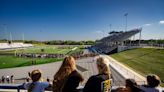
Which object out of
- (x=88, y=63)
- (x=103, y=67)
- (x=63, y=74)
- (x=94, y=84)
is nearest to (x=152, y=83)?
(x=103, y=67)

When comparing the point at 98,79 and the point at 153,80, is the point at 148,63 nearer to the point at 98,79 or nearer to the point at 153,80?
the point at 153,80

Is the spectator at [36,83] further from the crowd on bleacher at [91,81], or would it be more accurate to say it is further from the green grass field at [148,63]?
the green grass field at [148,63]

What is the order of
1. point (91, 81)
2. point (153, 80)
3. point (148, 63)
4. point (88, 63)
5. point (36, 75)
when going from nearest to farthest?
1. point (91, 81)
2. point (153, 80)
3. point (36, 75)
4. point (148, 63)
5. point (88, 63)

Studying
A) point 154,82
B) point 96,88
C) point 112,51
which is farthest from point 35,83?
point 112,51

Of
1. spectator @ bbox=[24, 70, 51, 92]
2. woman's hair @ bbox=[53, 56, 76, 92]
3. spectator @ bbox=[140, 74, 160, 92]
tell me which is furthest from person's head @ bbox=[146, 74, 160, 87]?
spectator @ bbox=[24, 70, 51, 92]

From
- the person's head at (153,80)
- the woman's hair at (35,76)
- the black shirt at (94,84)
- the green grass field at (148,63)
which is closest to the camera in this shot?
the black shirt at (94,84)

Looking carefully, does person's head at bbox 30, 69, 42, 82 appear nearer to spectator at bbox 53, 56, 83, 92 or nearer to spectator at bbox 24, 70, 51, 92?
spectator at bbox 24, 70, 51, 92

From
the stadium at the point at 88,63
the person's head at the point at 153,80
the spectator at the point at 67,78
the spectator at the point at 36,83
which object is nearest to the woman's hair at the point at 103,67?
the spectator at the point at 67,78

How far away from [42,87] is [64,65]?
65 cm

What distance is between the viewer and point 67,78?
2787 millimetres

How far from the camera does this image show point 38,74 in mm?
3111

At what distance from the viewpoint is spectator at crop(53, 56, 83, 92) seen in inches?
109

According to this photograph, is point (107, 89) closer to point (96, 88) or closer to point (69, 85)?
point (96, 88)

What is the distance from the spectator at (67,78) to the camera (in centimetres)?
277
